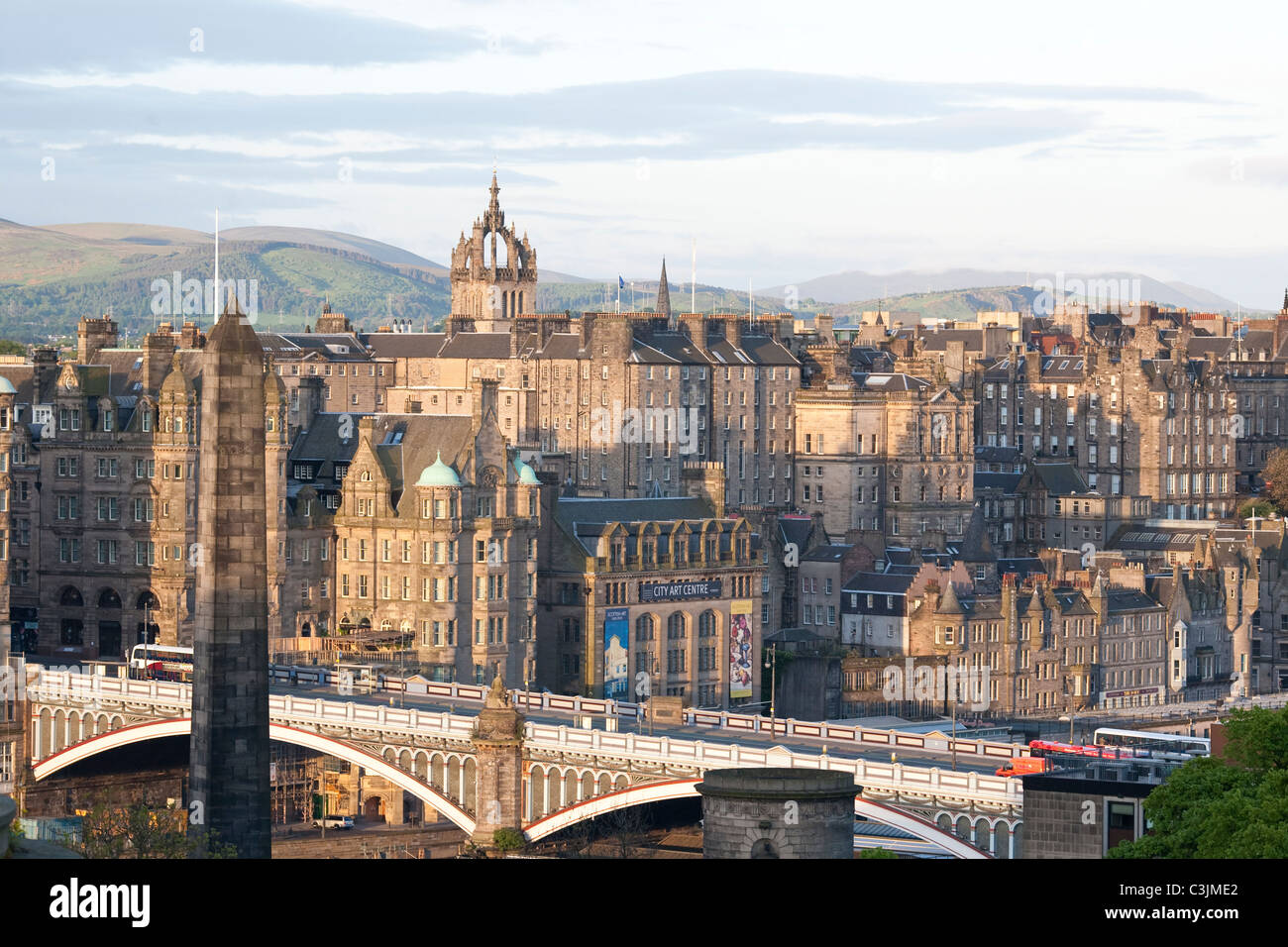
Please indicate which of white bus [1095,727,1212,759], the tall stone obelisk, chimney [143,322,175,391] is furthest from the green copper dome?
the tall stone obelisk

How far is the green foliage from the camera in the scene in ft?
425

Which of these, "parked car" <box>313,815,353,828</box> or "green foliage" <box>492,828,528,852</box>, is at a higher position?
"green foliage" <box>492,828,528,852</box>

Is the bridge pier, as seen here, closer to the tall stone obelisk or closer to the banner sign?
the tall stone obelisk

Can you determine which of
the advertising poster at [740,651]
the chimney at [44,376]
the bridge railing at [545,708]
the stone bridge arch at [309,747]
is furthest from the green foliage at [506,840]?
the chimney at [44,376]

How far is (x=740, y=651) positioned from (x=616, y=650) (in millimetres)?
11129

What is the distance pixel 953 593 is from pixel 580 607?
28.3 metres

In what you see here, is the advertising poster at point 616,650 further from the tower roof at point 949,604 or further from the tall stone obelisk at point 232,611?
the tall stone obelisk at point 232,611

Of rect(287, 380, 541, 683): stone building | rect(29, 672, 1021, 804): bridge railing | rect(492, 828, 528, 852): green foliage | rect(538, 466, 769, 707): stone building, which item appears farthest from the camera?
rect(538, 466, 769, 707): stone building

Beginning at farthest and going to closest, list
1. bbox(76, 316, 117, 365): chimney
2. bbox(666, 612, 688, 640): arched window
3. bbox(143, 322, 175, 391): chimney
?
bbox(76, 316, 117, 365): chimney
bbox(666, 612, 688, 640): arched window
bbox(143, 322, 175, 391): chimney

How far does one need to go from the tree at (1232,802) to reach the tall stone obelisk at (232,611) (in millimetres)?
30294

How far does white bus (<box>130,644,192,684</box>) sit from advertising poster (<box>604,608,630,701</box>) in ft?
83.3

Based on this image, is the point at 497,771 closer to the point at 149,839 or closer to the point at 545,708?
the point at 545,708

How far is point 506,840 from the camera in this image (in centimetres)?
12950
